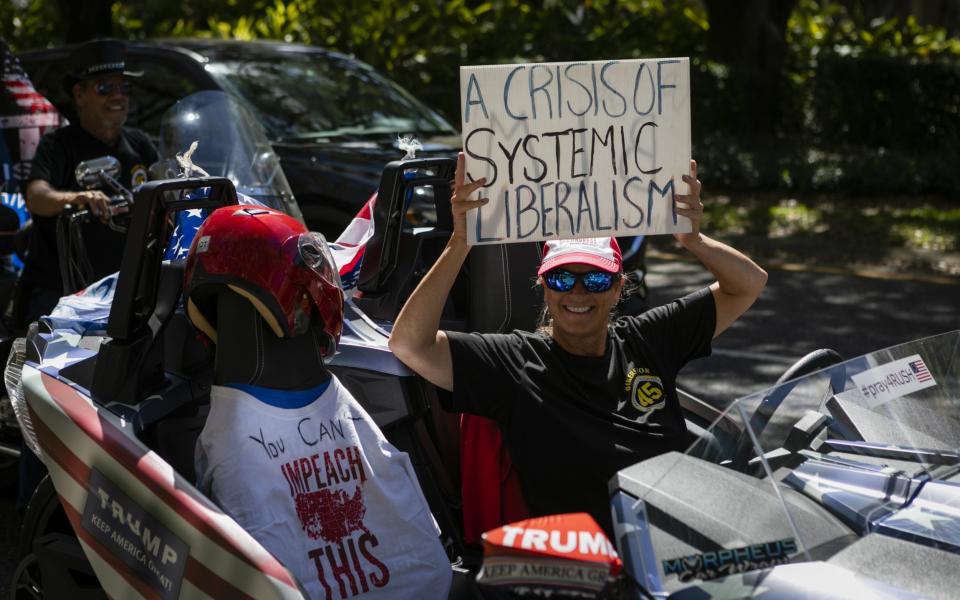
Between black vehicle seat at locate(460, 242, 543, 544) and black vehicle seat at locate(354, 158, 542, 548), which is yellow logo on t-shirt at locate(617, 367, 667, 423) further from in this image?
black vehicle seat at locate(354, 158, 542, 548)

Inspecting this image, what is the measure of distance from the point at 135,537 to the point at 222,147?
87.3 inches

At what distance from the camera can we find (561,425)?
→ 3322 millimetres

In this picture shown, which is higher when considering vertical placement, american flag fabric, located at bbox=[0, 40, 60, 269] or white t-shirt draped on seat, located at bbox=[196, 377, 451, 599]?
american flag fabric, located at bbox=[0, 40, 60, 269]

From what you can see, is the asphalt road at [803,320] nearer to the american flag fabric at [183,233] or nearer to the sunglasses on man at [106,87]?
the sunglasses on man at [106,87]

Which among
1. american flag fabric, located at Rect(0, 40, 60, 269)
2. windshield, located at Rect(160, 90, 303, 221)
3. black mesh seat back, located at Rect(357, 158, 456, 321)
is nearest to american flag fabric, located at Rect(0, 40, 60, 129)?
american flag fabric, located at Rect(0, 40, 60, 269)

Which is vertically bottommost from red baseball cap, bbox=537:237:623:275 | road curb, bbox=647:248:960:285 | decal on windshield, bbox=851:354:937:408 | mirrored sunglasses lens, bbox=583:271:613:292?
road curb, bbox=647:248:960:285

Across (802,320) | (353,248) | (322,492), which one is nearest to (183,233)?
(353,248)

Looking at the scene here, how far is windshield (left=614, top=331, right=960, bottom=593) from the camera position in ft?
7.49

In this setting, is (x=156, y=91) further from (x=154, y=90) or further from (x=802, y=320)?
(x=802, y=320)

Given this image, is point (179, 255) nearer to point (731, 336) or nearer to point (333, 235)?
point (333, 235)

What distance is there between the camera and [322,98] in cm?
853

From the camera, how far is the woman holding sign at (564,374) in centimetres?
329

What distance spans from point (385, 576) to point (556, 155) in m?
1.13

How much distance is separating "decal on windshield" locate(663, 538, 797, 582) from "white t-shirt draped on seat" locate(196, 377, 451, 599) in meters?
0.90
